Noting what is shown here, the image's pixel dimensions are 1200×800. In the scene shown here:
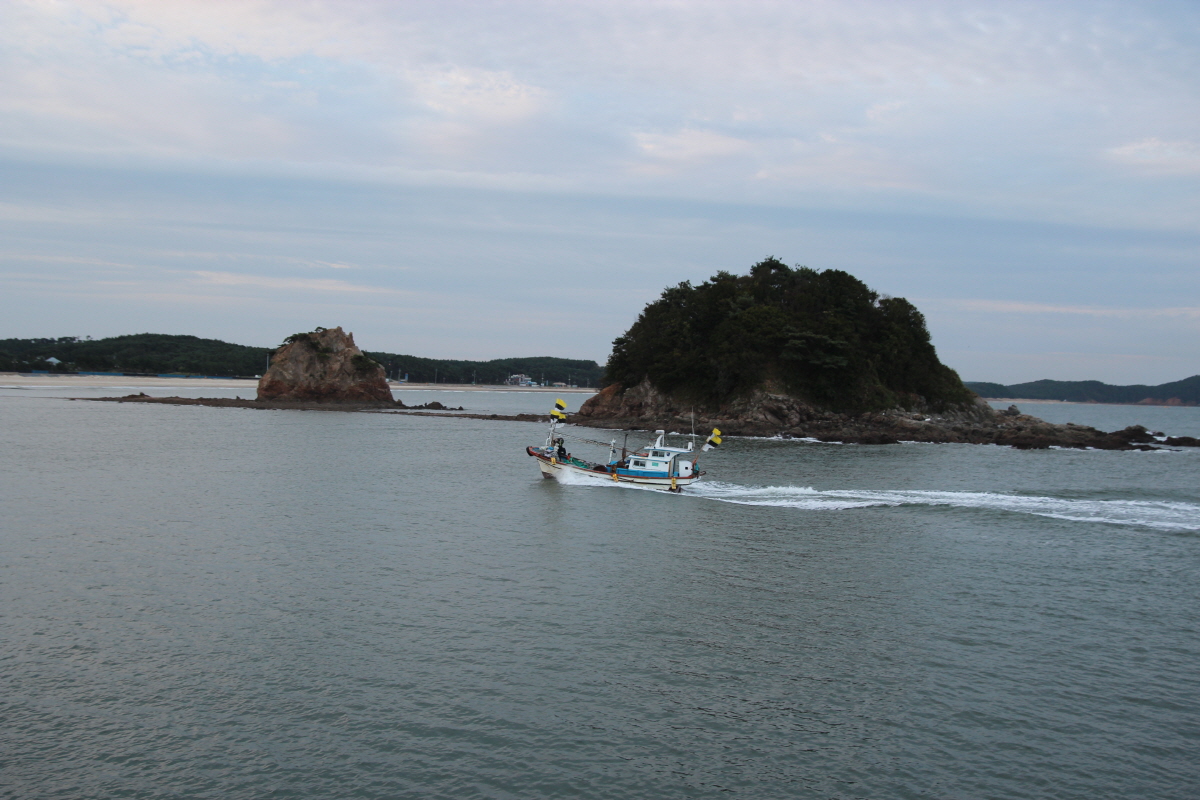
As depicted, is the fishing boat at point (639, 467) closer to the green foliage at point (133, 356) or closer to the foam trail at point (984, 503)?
the foam trail at point (984, 503)

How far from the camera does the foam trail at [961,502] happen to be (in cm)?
3157

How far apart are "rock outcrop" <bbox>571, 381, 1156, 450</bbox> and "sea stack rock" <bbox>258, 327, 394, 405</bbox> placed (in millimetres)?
33076

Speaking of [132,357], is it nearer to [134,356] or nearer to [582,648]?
[134,356]

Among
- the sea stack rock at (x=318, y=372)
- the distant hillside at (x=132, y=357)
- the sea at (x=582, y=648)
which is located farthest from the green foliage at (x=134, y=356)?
the sea at (x=582, y=648)

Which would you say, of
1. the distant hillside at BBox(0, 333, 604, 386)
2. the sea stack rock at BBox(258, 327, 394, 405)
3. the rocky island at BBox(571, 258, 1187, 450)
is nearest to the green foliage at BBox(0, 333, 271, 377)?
the distant hillside at BBox(0, 333, 604, 386)

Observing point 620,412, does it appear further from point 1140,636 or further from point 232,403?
point 1140,636

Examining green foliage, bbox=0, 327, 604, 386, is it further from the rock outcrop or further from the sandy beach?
the rock outcrop

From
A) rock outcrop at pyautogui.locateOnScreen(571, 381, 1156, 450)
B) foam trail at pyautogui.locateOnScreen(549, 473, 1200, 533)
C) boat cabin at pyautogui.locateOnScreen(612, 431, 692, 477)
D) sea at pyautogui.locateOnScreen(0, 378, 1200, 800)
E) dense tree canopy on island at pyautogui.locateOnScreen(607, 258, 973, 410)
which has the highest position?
dense tree canopy on island at pyautogui.locateOnScreen(607, 258, 973, 410)

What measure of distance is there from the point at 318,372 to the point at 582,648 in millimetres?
94798

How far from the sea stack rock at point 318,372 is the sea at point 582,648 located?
6962 cm

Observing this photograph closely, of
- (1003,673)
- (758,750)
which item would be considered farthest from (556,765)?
(1003,673)

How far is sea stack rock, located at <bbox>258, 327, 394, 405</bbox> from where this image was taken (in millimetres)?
Result: 100688

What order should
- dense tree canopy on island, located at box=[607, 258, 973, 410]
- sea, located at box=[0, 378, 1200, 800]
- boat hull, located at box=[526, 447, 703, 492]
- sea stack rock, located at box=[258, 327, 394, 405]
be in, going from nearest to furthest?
sea, located at box=[0, 378, 1200, 800]
boat hull, located at box=[526, 447, 703, 492]
dense tree canopy on island, located at box=[607, 258, 973, 410]
sea stack rock, located at box=[258, 327, 394, 405]

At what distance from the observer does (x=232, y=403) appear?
98.9 m
